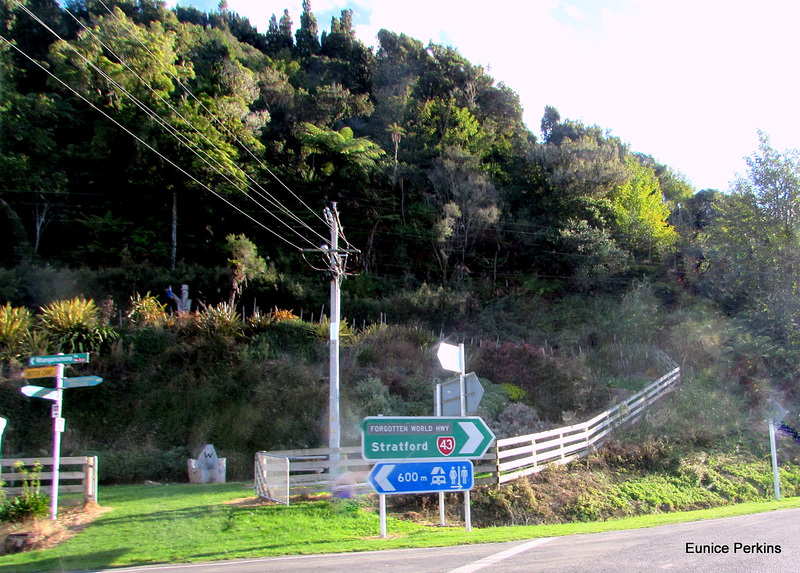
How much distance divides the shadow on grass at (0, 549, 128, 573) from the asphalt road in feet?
2.54

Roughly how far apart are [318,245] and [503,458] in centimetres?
2646

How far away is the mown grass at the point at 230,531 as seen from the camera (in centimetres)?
879

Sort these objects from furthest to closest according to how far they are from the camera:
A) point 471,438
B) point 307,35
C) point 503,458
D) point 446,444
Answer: point 307,35, point 503,458, point 471,438, point 446,444

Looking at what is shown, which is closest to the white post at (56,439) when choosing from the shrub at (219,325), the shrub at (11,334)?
the shrub at (11,334)

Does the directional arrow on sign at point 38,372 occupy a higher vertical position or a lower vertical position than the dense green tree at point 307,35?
lower

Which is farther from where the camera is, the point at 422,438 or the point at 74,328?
the point at 74,328

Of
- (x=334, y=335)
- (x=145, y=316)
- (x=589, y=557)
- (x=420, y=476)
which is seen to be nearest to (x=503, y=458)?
(x=334, y=335)

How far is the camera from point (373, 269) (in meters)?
40.0

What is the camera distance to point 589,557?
24.9ft

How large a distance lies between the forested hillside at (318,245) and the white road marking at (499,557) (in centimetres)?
1376

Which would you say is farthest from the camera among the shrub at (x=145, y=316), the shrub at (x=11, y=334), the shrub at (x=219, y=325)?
the shrub at (x=145, y=316)

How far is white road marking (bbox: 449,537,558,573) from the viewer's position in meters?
7.11

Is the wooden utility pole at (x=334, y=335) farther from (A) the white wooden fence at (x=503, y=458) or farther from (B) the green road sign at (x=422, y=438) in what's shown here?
(B) the green road sign at (x=422, y=438)

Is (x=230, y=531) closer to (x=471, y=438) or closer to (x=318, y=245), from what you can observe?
(x=471, y=438)
